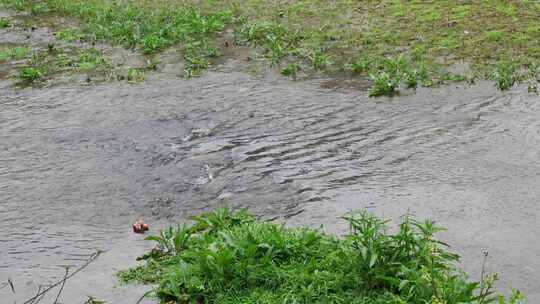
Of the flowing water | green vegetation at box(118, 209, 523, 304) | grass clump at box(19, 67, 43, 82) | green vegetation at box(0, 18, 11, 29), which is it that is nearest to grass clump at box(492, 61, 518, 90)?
the flowing water

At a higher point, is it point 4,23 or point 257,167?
point 4,23

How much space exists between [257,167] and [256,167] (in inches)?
0.5

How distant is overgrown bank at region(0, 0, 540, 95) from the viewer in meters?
10.4

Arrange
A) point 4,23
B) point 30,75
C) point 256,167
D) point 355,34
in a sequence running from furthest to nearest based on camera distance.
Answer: point 4,23 → point 355,34 → point 30,75 → point 256,167

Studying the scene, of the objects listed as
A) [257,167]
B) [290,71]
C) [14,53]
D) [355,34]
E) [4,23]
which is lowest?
[257,167]

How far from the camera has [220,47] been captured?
42.2ft

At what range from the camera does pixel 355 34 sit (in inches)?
489

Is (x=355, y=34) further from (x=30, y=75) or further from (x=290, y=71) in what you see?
(x=30, y=75)

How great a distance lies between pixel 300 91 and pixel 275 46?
1.96 meters

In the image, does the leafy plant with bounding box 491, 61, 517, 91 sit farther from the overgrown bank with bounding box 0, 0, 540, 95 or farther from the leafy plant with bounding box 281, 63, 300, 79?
the leafy plant with bounding box 281, 63, 300, 79

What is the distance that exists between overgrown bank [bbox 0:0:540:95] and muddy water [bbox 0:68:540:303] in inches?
27.0

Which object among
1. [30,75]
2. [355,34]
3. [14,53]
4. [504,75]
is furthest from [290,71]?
[14,53]

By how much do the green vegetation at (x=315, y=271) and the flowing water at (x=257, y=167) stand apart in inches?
17.9

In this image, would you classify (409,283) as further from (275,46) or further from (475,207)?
(275,46)
